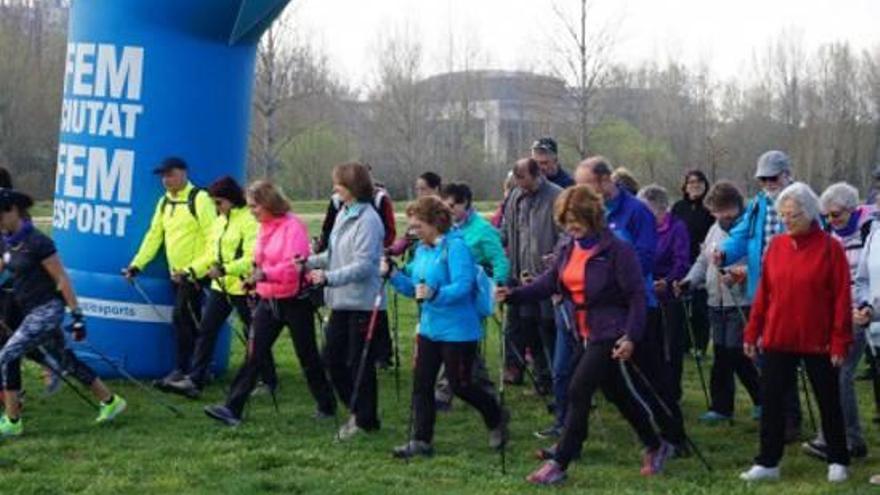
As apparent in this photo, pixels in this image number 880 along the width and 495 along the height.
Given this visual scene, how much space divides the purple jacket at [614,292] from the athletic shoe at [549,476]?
2.49ft

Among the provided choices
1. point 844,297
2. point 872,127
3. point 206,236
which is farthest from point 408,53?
point 844,297

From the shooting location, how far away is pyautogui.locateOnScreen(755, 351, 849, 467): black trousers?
22.0 ft

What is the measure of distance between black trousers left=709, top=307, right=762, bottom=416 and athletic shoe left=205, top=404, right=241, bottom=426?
11.6 feet

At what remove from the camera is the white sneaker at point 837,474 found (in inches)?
267

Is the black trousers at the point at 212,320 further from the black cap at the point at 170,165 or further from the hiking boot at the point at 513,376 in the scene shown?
the hiking boot at the point at 513,376

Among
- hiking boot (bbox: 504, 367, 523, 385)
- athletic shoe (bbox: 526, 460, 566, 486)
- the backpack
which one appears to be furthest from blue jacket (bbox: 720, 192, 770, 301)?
the backpack

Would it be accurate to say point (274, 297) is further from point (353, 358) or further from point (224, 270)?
point (224, 270)

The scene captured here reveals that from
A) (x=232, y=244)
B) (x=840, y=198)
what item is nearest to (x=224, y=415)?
(x=232, y=244)

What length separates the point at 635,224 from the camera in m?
7.51

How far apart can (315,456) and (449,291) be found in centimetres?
136

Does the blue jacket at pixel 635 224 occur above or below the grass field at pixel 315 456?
above

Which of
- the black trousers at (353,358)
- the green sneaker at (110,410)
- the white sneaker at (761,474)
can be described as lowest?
the green sneaker at (110,410)

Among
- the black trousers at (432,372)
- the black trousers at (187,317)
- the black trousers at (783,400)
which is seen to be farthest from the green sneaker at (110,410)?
the black trousers at (783,400)

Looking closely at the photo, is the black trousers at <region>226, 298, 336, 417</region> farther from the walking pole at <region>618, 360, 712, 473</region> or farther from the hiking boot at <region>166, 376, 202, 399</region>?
the walking pole at <region>618, 360, 712, 473</region>
